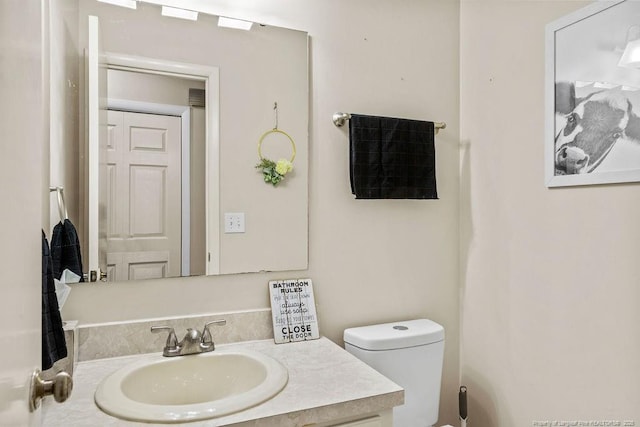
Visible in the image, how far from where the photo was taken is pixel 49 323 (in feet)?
3.28

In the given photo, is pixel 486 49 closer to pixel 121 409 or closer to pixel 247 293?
pixel 247 293

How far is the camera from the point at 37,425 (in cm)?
69

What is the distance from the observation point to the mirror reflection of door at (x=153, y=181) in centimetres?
137

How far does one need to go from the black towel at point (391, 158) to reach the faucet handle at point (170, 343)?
31.7 inches

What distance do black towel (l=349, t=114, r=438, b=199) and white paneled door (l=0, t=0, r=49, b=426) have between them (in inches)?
43.8

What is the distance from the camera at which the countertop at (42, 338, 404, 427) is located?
38.3 inches

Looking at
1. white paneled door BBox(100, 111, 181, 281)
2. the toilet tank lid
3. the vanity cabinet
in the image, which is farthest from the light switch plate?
the vanity cabinet

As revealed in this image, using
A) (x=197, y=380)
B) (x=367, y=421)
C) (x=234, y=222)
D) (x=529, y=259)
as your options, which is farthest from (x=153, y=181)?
(x=529, y=259)

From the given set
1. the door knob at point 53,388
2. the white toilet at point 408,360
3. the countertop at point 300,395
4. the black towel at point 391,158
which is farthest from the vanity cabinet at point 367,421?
the black towel at point 391,158

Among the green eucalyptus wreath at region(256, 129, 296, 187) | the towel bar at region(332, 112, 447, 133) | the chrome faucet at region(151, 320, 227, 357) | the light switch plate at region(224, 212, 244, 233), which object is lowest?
the chrome faucet at region(151, 320, 227, 357)

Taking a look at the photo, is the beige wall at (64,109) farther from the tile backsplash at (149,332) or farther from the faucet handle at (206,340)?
the faucet handle at (206,340)

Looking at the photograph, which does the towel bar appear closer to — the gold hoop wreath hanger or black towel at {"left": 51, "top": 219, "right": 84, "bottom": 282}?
the gold hoop wreath hanger

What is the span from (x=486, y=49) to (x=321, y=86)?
70cm

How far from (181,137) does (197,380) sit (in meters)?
0.78
